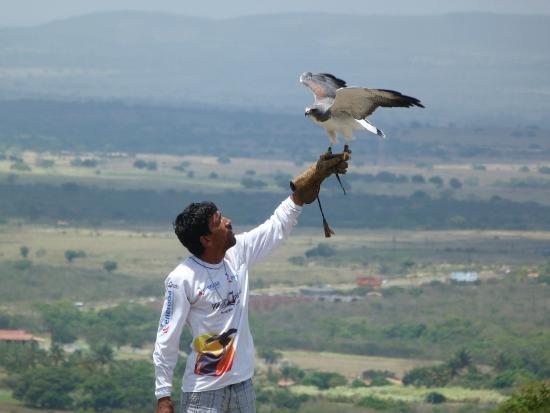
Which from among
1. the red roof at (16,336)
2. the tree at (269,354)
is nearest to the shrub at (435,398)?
the tree at (269,354)

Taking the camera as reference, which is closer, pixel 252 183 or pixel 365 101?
pixel 365 101

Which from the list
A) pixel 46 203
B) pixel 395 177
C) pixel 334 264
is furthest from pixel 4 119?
pixel 334 264

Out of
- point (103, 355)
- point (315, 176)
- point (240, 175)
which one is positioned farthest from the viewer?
point (240, 175)

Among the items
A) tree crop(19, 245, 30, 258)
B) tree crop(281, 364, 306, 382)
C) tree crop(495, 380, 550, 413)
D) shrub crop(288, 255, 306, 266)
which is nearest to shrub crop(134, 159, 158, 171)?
tree crop(19, 245, 30, 258)

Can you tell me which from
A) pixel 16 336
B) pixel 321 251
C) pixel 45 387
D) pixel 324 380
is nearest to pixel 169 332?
pixel 45 387

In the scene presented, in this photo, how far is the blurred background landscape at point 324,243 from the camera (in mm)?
45188

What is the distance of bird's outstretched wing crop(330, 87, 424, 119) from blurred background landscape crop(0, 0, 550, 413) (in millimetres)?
5595

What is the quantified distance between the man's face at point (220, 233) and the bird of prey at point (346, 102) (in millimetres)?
967

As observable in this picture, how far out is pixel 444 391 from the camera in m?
43.1

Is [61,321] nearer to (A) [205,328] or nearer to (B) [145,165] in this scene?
(A) [205,328]

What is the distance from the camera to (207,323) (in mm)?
7051

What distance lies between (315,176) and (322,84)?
0.80 metres

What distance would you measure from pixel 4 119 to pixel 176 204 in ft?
228

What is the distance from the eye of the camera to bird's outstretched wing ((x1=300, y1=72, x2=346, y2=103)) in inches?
316
